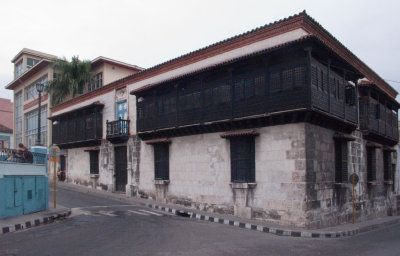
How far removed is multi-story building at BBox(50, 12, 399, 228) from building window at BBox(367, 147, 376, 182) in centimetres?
6

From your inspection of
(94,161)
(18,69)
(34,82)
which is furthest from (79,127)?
(18,69)

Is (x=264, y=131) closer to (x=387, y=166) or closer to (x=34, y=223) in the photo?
(x=34, y=223)

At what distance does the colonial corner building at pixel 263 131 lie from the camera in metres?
13.3

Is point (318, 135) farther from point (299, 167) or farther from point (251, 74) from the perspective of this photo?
point (251, 74)

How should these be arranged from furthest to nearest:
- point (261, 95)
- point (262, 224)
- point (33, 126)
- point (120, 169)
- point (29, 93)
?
1. point (29, 93)
2. point (33, 126)
3. point (120, 169)
4. point (261, 95)
5. point (262, 224)

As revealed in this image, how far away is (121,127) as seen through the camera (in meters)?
22.3

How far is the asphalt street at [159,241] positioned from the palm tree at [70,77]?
2018 centimetres

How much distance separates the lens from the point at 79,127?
2717cm

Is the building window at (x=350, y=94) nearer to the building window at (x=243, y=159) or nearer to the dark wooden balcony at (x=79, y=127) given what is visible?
the building window at (x=243, y=159)

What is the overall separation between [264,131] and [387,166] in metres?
11.9

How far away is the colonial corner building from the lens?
43.6 feet

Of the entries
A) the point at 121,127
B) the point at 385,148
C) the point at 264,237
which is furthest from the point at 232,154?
the point at 385,148

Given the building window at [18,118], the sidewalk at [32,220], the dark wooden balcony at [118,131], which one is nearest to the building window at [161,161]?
the dark wooden balcony at [118,131]

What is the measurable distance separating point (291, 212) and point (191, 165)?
5.86 m
